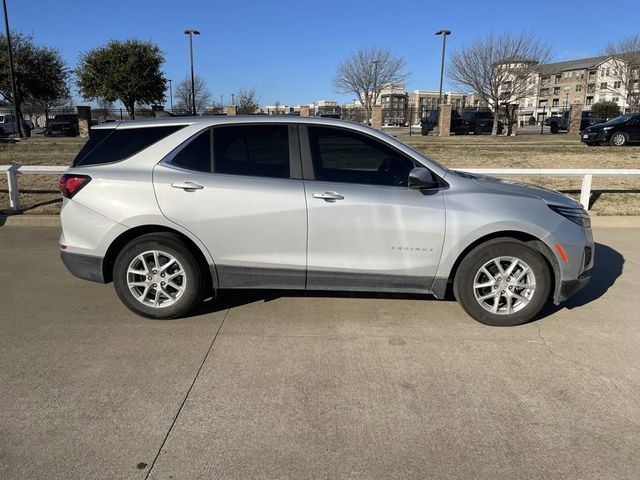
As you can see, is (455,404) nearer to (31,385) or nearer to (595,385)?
(595,385)

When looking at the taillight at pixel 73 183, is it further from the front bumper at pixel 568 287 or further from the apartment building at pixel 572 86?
the apartment building at pixel 572 86

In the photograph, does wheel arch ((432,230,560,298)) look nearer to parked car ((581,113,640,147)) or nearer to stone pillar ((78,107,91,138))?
parked car ((581,113,640,147))

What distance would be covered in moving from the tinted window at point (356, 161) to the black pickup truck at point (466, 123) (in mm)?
33378

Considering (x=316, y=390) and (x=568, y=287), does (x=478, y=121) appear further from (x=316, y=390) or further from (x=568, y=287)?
(x=316, y=390)

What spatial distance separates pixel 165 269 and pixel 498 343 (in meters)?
2.83

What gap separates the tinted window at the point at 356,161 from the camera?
14.3ft

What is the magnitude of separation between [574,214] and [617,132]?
60.0ft

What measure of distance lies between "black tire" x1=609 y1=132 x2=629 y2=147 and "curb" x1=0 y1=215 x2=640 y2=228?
1347 centimetres

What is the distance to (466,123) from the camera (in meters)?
36.2

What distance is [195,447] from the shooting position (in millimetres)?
2762

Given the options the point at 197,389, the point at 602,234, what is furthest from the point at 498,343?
the point at 602,234

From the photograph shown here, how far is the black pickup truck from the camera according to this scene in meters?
36.0

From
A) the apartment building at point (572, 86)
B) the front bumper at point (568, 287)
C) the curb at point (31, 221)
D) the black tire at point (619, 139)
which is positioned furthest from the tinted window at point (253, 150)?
the apartment building at point (572, 86)

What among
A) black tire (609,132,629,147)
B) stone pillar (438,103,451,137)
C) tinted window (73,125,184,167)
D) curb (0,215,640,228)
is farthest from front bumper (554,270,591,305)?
stone pillar (438,103,451,137)
